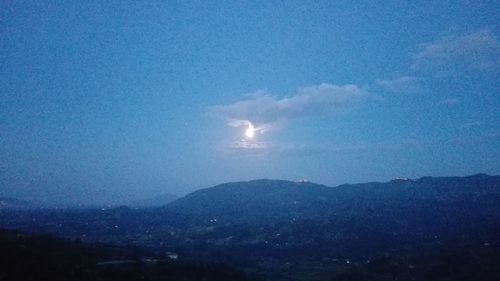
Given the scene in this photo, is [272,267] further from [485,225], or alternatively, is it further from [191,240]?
[485,225]

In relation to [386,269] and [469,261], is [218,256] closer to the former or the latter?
[386,269]

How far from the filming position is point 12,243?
3275 inches

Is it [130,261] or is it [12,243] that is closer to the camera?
[12,243]

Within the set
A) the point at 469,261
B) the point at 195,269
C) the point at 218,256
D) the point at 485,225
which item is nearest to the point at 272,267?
the point at 218,256

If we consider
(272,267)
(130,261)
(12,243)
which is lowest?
(272,267)

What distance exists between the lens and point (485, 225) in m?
166

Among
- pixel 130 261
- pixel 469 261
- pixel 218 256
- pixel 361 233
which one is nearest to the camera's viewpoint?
pixel 130 261

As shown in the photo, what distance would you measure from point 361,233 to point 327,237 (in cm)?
1701

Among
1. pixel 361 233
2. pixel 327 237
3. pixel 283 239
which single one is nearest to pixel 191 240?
pixel 283 239

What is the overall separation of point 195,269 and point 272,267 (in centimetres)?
3676

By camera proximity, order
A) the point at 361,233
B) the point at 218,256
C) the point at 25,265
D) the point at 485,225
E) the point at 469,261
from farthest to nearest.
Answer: the point at 361,233
the point at 485,225
the point at 218,256
the point at 469,261
the point at 25,265

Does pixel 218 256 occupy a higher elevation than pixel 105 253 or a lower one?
lower

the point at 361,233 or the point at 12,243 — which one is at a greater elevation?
the point at 12,243

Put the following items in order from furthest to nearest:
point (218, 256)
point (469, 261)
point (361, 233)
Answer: point (361, 233)
point (218, 256)
point (469, 261)
